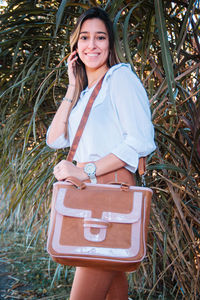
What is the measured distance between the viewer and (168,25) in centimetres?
139

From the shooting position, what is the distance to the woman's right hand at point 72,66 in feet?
4.12

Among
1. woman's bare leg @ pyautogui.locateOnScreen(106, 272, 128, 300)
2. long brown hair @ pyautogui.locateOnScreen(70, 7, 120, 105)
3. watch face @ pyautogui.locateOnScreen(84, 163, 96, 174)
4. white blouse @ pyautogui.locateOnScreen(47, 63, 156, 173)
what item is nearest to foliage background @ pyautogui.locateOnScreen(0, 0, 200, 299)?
long brown hair @ pyautogui.locateOnScreen(70, 7, 120, 105)

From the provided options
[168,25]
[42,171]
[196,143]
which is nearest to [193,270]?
[196,143]

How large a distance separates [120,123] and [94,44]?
1.01 feet

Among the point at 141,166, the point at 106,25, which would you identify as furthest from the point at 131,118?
the point at 106,25

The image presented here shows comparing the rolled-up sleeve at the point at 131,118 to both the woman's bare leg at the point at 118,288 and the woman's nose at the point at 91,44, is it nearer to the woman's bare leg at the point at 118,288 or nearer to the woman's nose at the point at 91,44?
the woman's nose at the point at 91,44

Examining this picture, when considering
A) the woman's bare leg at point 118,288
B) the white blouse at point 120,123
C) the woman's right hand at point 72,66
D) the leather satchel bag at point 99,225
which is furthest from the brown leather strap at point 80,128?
the woman's bare leg at point 118,288

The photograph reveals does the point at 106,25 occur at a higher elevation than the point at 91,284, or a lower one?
higher

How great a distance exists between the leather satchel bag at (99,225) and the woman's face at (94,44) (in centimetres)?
43

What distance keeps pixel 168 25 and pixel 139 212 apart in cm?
84

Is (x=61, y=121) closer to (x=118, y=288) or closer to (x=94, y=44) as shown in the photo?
(x=94, y=44)

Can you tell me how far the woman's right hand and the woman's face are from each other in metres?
0.10

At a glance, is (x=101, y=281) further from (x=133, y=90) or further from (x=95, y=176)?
(x=133, y=90)

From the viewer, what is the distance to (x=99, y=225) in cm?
87
